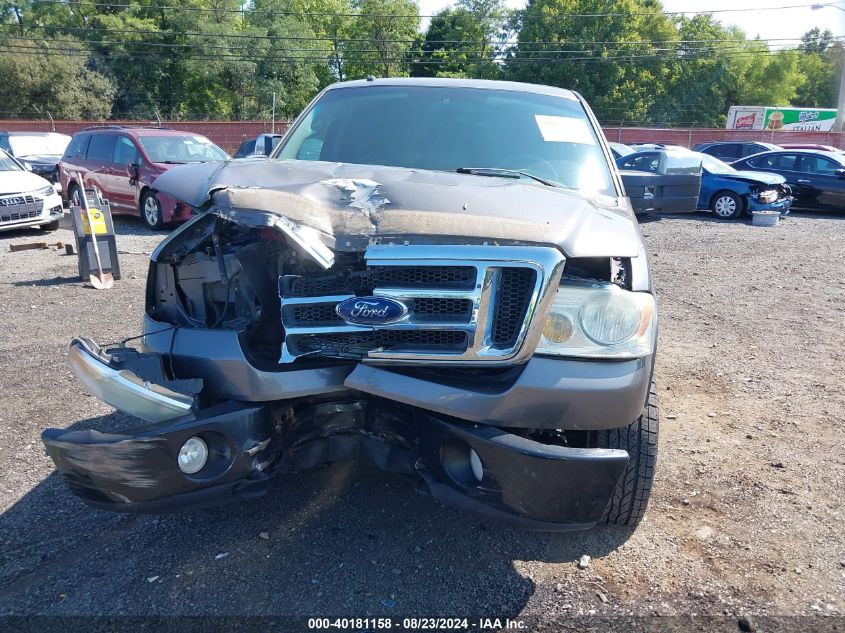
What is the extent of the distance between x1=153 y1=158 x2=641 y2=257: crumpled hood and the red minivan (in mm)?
8877

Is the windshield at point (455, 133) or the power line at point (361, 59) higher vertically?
the power line at point (361, 59)

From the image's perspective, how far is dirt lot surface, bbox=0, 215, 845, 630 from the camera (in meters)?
2.55

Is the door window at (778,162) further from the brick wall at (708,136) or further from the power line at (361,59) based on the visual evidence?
the power line at (361,59)

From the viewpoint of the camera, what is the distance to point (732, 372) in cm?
511

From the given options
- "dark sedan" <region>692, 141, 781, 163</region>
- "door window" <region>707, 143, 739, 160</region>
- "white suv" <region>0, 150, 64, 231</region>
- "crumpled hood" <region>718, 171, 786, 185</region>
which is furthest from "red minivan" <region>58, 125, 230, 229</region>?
"door window" <region>707, 143, 739, 160</region>

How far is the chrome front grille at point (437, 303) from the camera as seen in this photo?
2129 millimetres

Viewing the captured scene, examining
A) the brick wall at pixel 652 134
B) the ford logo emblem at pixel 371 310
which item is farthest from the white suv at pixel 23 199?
the brick wall at pixel 652 134

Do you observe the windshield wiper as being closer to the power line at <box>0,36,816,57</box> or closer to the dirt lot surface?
the dirt lot surface

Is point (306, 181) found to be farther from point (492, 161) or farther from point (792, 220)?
point (792, 220)

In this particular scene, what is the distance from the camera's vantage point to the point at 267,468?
8.00 feet

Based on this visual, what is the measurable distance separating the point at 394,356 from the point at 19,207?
10.9 m

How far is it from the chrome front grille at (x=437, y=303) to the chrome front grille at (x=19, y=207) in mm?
10555

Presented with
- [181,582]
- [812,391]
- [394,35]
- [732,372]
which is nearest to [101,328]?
[181,582]

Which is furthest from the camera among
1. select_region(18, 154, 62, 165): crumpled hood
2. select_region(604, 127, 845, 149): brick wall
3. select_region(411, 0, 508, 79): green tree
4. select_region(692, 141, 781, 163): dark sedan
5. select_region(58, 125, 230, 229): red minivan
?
select_region(411, 0, 508, 79): green tree
